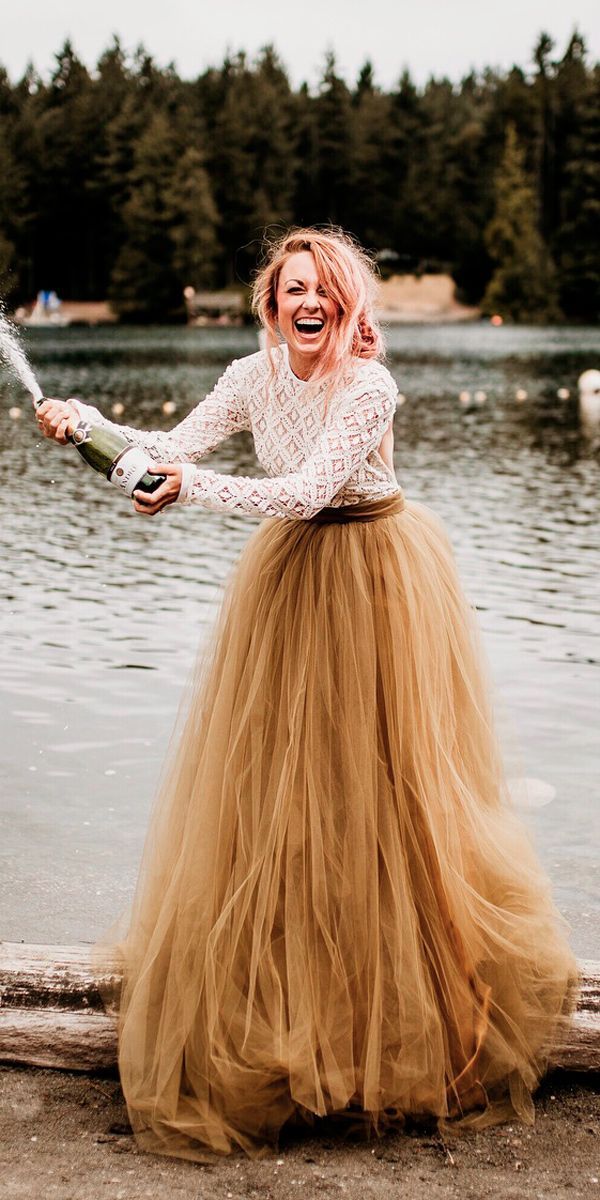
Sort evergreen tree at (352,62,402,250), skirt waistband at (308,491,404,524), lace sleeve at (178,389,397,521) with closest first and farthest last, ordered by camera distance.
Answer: lace sleeve at (178,389,397,521) → skirt waistband at (308,491,404,524) → evergreen tree at (352,62,402,250)

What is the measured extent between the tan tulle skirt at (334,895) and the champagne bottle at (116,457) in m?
0.40

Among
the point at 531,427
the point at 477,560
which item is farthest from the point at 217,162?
the point at 477,560

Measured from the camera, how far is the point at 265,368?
3.58m

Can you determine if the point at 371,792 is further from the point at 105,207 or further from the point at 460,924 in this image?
the point at 105,207

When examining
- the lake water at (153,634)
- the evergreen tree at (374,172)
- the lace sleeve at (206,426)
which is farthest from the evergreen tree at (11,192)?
the lace sleeve at (206,426)

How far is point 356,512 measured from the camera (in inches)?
137

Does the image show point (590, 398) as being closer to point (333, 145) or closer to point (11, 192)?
point (11, 192)

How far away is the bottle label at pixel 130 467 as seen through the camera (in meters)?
3.27

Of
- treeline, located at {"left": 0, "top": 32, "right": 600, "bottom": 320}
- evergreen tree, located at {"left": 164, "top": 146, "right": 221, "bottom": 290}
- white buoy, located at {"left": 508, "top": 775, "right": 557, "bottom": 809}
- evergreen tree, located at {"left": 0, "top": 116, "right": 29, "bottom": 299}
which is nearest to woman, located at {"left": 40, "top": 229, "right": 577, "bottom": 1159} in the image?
white buoy, located at {"left": 508, "top": 775, "right": 557, "bottom": 809}

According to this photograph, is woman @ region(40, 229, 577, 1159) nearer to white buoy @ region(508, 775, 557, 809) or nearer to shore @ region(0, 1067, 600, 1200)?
shore @ region(0, 1067, 600, 1200)

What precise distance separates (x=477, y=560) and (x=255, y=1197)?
412 inches

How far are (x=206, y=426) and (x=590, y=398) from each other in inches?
1278

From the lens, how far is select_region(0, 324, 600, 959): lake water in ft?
19.3

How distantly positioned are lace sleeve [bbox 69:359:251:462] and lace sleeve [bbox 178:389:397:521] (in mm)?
388
